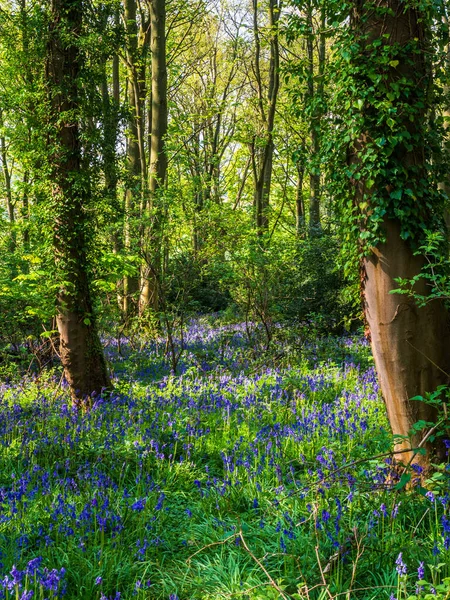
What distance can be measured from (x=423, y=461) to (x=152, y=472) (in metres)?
2.37

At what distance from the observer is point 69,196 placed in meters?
6.28

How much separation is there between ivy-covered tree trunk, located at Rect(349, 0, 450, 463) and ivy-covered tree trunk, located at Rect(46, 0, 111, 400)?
3.87 m

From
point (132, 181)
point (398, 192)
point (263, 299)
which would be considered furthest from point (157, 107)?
point (398, 192)

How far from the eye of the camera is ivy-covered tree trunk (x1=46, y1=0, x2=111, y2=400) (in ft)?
20.2

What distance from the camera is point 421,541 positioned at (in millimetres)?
2922

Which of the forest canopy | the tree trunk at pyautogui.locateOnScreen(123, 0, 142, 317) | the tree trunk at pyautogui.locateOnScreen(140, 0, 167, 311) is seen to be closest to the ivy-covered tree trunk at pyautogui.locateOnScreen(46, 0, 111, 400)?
the forest canopy

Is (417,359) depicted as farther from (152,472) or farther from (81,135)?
(81,135)

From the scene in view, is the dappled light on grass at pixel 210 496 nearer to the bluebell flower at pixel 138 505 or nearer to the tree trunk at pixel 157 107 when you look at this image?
the bluebell flower at pixel 138 505

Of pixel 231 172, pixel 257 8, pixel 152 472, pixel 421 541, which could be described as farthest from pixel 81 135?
pixel 231 172

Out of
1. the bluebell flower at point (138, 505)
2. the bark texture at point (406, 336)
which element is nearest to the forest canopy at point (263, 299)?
the bark texture at point (406, 336)

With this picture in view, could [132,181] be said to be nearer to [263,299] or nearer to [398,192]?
[263,299]

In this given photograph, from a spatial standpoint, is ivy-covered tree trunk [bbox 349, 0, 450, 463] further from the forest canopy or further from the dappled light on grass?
the dappled light on grass

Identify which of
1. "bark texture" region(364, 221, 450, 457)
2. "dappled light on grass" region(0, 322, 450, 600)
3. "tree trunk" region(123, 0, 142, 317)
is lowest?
"dappled light on grass" region(0, 322, 450, 600)

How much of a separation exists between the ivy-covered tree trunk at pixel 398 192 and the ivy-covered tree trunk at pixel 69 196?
3.87 meters
